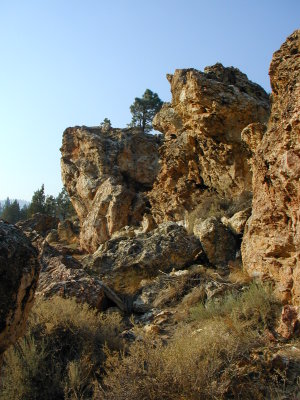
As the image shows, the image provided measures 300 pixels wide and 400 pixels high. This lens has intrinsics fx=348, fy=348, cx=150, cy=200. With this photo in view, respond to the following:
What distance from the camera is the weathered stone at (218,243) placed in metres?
8.62

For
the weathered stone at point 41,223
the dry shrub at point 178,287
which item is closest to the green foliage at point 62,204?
the weathered stone at point 41,223

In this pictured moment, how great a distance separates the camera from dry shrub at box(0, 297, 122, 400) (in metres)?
3.71

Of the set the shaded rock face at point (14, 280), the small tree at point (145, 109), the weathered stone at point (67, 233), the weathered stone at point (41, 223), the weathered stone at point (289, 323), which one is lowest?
the weathered stone at point (289, 323)

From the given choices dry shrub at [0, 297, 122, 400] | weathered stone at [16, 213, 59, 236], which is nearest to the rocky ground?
dry shrub at [0, 297, 122, 400]

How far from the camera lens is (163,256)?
889 cm

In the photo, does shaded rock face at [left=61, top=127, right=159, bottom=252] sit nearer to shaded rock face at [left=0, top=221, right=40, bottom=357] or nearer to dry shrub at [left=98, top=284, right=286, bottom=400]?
dry shrub at [left=98, top=284, right=286, bottom=400]

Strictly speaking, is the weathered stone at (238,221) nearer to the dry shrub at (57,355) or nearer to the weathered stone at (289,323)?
the weathered stone at (289,323)

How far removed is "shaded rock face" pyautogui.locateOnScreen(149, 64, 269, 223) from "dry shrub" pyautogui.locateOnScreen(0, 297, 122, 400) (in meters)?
7.49

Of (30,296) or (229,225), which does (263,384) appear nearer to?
(30,296)

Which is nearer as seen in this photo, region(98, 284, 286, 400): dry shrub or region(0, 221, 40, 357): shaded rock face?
region(0, 221, 40, 357): shaded rock face

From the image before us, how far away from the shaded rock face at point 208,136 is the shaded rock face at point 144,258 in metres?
3.12

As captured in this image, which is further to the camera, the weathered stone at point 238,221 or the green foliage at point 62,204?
the green foliage at point 62,204

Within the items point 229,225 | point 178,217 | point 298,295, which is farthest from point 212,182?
point 298,295

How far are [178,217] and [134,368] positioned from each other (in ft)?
33.5
